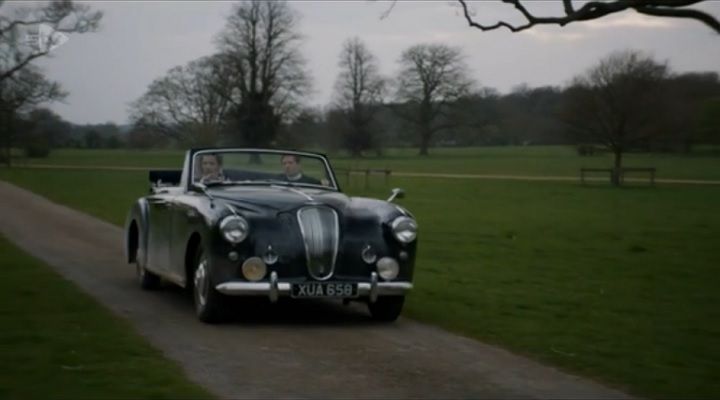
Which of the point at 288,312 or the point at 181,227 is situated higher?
the point at 181,227

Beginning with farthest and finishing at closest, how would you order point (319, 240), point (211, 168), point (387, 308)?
point (211, 168) < point (387, 308) < point (319, 240)

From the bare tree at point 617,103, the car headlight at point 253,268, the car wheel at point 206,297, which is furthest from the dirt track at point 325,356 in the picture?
the bare tree at point 617,103

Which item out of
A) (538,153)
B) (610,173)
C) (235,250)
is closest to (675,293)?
(235,250)

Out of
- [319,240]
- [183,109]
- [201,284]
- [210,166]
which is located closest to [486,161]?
[183,109]

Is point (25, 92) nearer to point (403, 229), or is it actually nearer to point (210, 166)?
point (210, 166)

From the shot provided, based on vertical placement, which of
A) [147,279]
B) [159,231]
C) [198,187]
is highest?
[198,187]

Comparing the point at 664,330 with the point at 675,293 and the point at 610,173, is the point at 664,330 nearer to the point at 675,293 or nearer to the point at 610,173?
the point at 675,293

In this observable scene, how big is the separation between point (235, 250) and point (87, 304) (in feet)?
6.94

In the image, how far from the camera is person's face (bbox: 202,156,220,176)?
11148mm

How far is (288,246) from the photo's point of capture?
9391mm

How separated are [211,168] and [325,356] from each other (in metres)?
3.55

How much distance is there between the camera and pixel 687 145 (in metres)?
29.0

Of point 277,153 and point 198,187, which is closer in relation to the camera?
point 198,187

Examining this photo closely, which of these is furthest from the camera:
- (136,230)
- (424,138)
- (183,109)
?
(424,138)
